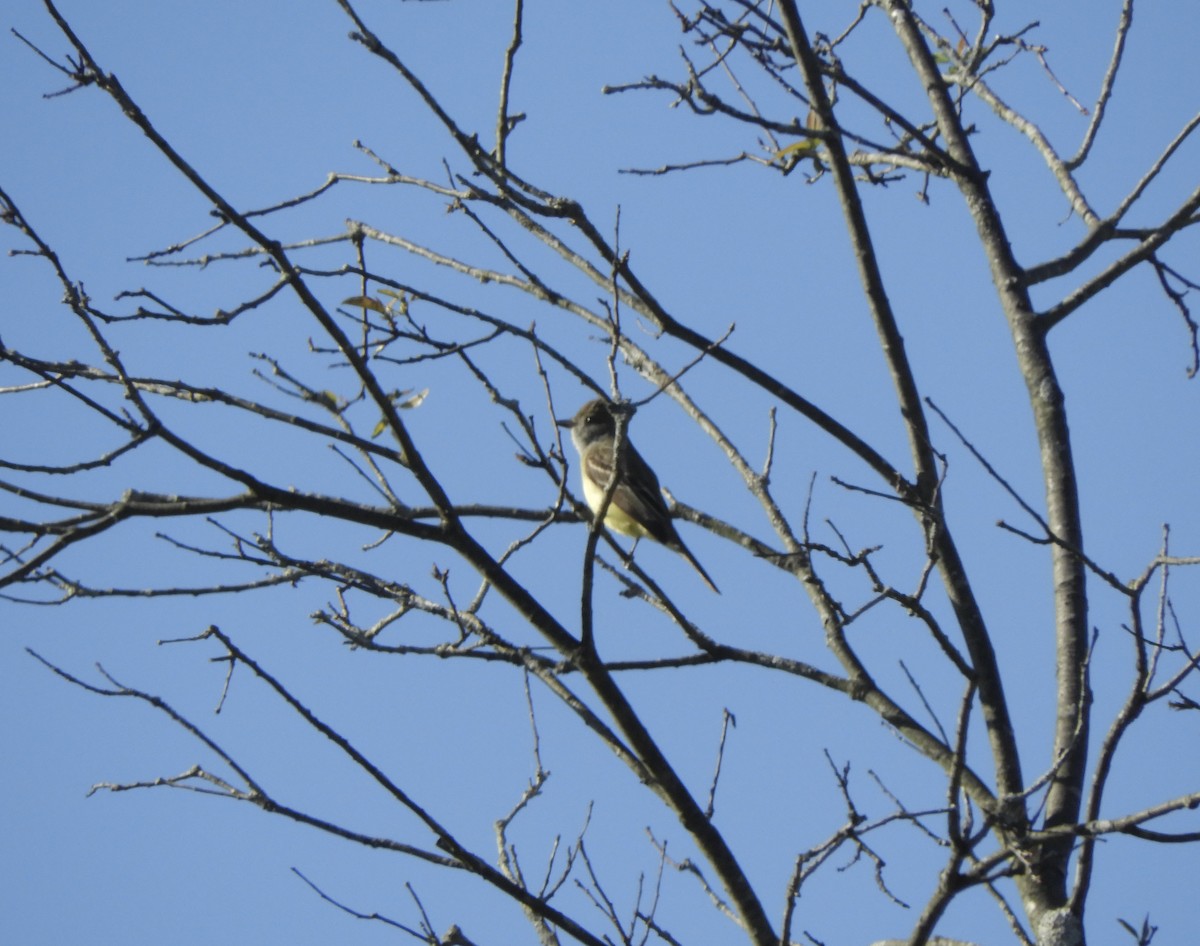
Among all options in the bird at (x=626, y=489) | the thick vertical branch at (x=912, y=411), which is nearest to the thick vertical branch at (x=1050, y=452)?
the thick vertical branch at (x=912, y=411)

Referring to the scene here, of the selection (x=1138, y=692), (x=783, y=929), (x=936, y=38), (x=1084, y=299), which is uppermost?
(x=936, y=38)

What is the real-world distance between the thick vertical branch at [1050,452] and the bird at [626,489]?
7.96 ft

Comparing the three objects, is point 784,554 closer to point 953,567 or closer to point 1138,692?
point 953,567

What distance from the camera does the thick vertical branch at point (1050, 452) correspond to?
14.2 ft

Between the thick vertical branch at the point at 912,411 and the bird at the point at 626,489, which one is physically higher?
the bird at the point at 626,489

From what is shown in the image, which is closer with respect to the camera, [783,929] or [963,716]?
[963,716]

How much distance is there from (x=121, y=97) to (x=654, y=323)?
6.50 ft

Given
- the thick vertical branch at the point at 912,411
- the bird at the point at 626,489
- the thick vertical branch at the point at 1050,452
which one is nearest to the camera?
the thick vertical branch at the point at 1050,452

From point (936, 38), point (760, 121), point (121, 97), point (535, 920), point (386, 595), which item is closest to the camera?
point (121, 97)

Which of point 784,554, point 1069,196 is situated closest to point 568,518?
point 784,554

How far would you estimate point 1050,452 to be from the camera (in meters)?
4.82

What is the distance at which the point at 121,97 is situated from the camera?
10.9ft

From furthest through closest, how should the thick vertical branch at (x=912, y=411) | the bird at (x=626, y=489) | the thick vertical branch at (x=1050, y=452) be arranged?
the bird at (x=626, y=489) → the thick vertical branch at (x=912, y=411) → the thick vertical branch at (x=1050, y=452)

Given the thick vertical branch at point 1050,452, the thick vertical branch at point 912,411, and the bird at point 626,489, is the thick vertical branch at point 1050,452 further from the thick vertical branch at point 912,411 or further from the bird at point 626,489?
the bird at point 626,489
